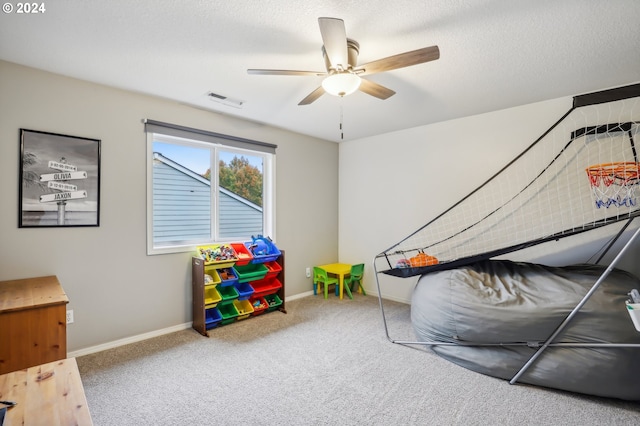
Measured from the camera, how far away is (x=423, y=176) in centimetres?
397

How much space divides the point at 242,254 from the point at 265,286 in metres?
0.49

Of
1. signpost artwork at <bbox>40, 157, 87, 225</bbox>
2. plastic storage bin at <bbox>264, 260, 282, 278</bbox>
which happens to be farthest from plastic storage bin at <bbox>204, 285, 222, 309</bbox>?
signpost artwork at <bbox>40, 157, 87, 225</bbox>

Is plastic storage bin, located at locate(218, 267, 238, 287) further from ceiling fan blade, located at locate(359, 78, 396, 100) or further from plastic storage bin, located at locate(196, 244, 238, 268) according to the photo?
ceiling fan blade, located at locate(359, 78, 396, 100)

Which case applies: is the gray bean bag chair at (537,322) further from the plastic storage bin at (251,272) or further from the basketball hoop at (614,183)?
the plastic storage bin at (251,272)

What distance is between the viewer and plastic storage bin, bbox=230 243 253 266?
Result: 334 centimetres

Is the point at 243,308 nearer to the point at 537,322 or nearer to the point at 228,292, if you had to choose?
the point at 228,292

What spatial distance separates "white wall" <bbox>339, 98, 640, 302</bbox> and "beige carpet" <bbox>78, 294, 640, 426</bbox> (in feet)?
5.04

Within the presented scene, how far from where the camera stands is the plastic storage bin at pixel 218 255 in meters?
3.16

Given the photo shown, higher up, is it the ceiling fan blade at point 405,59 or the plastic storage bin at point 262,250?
the ceiling fan blade at point 405,59

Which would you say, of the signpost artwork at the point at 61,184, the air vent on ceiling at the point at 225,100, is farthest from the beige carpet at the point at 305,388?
the air vent on ceiling at the point at 225,100

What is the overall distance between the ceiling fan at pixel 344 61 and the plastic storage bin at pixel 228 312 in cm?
243

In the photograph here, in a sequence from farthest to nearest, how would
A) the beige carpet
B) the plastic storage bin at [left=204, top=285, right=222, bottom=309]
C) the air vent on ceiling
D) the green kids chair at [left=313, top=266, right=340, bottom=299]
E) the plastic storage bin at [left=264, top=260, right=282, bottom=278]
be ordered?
the green kids chair at [left=313, top=266, right=340, bottom=299]
the plastic storage bin at [left=264, top=260, right=282, bottom=278]
the plastic storage bin at [left=204, top=285, right=222, bottom=309]
the air vent on ceiling
the beige carpet

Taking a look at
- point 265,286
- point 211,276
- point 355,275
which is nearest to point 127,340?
point 211,276

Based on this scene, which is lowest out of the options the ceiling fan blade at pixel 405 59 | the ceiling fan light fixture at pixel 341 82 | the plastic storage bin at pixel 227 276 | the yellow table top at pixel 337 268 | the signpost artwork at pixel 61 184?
the yellow table top at pixel 337 268
